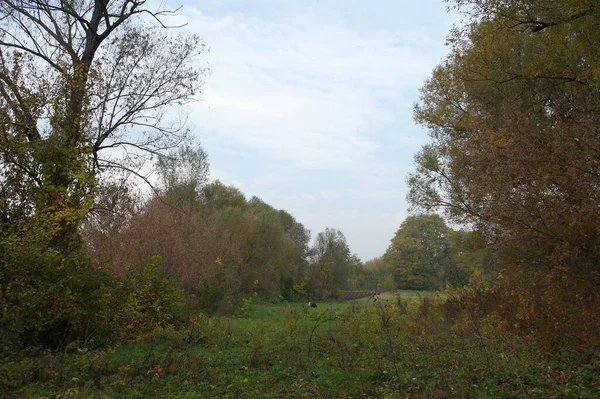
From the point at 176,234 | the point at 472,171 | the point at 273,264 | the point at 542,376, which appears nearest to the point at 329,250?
the point at 273,264

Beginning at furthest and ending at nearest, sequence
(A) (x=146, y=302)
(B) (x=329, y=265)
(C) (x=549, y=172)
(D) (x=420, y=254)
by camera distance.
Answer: (D) (x=420, y=254), (B) (x=329, y=265), (A) (x=146, y=302), (C) (x=549, y=172)

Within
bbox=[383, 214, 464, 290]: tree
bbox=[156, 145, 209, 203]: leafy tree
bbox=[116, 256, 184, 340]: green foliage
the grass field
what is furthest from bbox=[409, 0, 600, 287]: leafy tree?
bbox=[383, 214, 464, 290]: tree

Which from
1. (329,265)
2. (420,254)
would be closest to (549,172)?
(329,265)

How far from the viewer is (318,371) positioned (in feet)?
28.7

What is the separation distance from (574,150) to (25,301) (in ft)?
40.6

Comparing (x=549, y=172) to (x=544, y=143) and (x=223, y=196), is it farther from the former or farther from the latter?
(x=223, y=196)

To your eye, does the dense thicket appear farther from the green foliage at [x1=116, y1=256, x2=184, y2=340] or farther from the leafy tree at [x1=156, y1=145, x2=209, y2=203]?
the leafy tree at [x1=156, y1=145, x2=209, y2=203]

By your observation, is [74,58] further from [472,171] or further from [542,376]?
[542,376]

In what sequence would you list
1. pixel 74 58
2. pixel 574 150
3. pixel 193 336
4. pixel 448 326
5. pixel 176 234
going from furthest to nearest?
pixel 176 234, pixel 74 58, pixel 448 326, pixel 193 336, pixel 574 150

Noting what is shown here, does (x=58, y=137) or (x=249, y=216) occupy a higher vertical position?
(x=249, y=216)

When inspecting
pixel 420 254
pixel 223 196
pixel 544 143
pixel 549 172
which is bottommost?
pixel 549 172

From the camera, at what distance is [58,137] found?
13266mm

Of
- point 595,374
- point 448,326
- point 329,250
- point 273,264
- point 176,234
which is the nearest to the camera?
point 595,374

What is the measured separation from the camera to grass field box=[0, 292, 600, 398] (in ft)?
23.6
